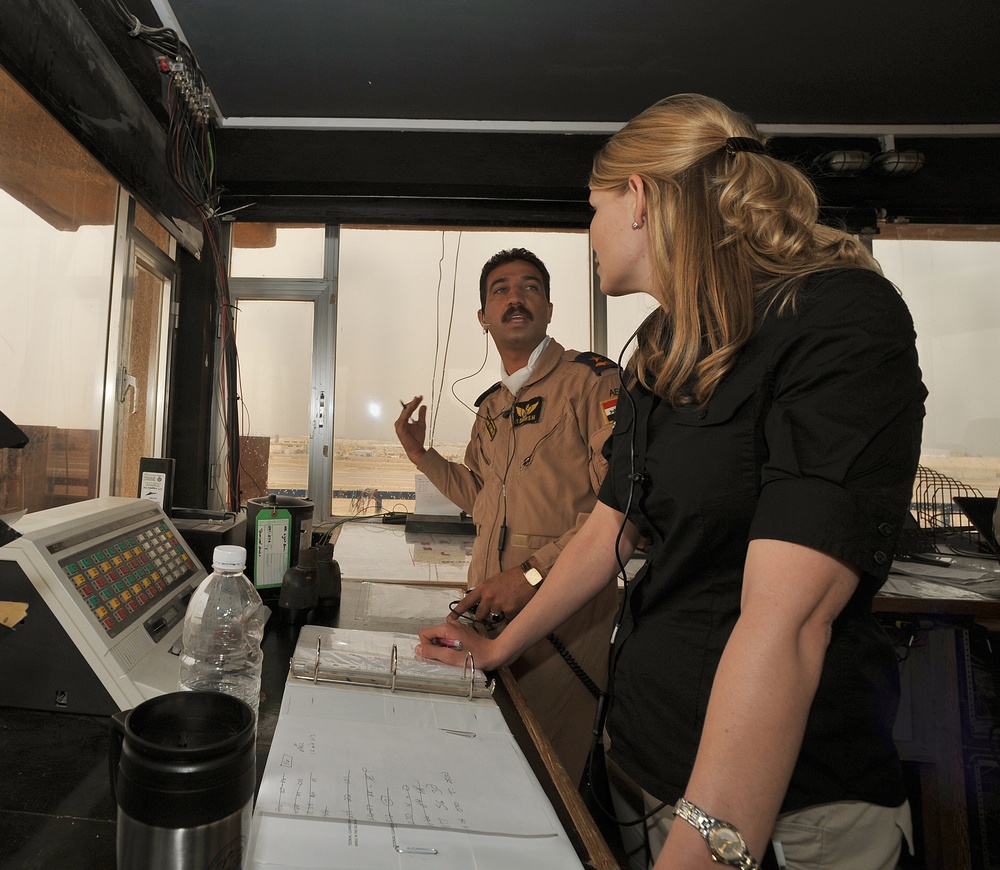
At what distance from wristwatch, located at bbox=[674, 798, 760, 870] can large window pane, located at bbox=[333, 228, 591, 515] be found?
9.22 ft

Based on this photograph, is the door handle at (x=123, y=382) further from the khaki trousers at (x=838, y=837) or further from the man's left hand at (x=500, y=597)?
the khaki trousers at (x=838, y=837)

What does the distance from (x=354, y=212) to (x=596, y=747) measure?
2650mm

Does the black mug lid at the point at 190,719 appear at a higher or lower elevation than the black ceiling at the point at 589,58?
lower

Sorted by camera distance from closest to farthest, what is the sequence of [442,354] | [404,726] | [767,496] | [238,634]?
[767,496] < [404,726] < [238,634] < [442,354]

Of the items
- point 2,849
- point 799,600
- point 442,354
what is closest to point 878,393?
point 799,600

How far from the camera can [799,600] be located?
55 centimetres

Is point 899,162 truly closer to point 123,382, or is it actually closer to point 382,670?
point 382,670

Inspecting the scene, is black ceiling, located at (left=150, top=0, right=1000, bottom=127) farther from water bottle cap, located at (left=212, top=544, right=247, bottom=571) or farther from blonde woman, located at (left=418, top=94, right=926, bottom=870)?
water bottle cap, located at (left=212, top=544, right=247, bottom=571)

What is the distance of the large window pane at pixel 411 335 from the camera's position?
331 cm

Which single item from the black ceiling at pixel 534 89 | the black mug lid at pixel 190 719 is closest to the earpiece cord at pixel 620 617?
the black mug lid at pixel 190 719

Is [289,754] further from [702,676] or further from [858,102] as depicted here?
[858,102]

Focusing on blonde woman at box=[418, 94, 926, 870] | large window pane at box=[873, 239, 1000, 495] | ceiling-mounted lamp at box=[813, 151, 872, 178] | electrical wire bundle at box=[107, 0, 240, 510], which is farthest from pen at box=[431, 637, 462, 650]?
large window pane at box=[873, 239, 1000, 495]

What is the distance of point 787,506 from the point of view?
56cm

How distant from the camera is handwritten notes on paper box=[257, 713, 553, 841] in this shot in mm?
533
